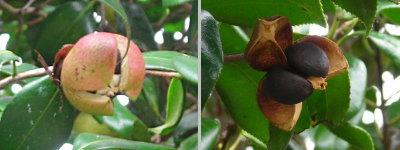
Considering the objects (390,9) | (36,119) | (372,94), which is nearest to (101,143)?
(36,119)

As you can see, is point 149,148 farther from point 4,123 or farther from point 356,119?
point 356,119

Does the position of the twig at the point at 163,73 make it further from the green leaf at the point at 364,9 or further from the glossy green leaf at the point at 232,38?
the green leaf at the point at 364,9

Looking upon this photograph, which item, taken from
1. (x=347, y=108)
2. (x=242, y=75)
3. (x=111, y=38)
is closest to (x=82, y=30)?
(x=111, y=38)

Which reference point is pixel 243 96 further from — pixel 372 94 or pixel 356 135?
pixel 372 94

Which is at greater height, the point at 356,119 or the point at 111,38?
the point at 111,38

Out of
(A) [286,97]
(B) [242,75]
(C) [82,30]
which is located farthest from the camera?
(C) [82,30]

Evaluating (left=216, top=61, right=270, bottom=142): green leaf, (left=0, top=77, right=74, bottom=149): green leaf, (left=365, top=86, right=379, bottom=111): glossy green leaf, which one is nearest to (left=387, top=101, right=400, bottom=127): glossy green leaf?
(left=365, top=86, right=379, bottom=111): glossy green leaf

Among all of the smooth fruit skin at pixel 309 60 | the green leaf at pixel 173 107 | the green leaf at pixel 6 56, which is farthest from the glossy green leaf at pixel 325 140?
the green leaf at pixel 6 56

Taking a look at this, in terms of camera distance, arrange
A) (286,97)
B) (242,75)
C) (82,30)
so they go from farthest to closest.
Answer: (82,30), (242,75), (286,97)
